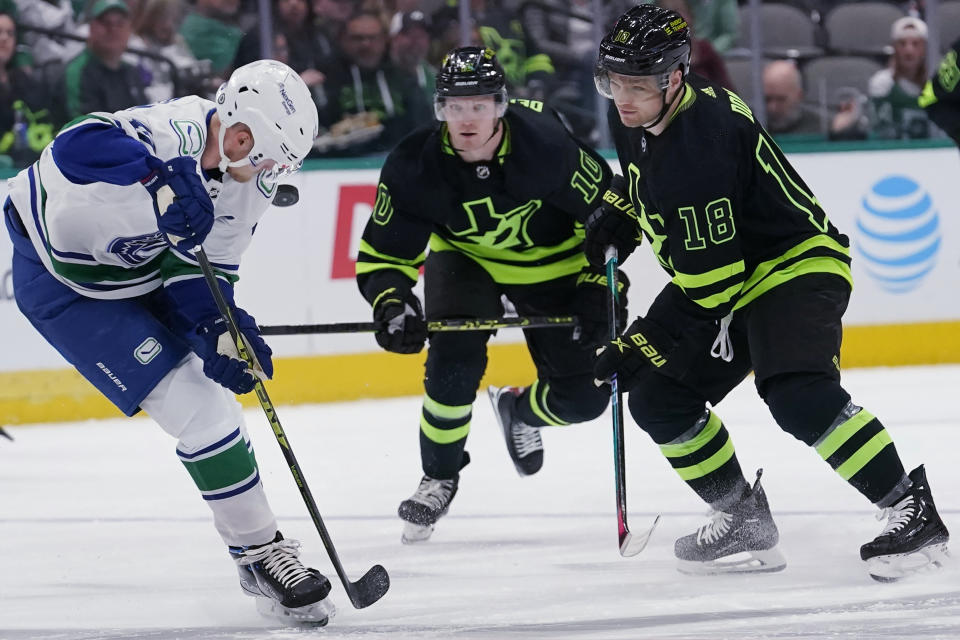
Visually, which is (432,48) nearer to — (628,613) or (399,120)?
(399,120)

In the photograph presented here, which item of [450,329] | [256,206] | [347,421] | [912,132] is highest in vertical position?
[256,206]

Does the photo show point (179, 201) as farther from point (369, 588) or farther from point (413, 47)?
point (413, 47)

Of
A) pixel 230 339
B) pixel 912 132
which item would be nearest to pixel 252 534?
pixel 230 339

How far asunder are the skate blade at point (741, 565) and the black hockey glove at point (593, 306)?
2.22 feet

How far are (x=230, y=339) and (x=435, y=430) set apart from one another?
0.89 meters

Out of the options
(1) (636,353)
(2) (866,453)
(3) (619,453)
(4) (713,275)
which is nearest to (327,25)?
(3) (619,453)

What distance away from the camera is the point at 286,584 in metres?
2.50

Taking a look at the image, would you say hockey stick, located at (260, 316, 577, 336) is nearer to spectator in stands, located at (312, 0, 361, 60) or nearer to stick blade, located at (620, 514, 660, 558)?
stick blade, located at (620, 514, 660, 558)

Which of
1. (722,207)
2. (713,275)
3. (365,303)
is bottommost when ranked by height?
(365,303)

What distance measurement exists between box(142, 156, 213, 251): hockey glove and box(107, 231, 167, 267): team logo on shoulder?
116mm

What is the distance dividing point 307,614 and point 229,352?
531mm

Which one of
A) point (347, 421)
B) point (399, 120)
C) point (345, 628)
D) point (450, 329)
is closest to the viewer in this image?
point (345, 628)

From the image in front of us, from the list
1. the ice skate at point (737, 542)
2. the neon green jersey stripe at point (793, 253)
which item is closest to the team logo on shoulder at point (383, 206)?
the neon green jersey stripe at point (793, 253)

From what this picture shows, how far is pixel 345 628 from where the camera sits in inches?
97.7
